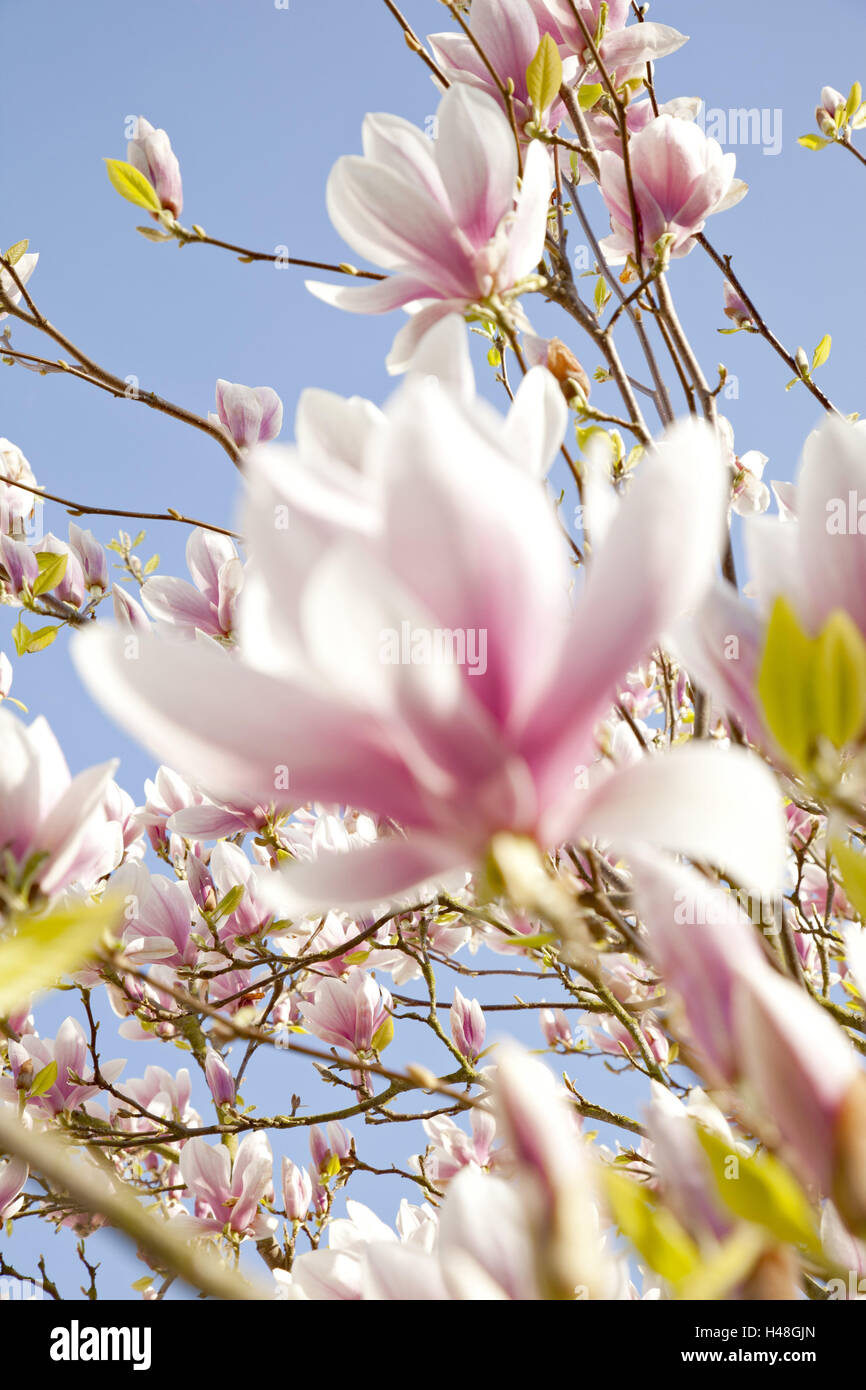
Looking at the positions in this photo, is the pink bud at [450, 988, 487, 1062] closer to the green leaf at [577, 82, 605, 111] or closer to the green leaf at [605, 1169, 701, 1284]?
the green leaf at [577, 82, 605, 111]

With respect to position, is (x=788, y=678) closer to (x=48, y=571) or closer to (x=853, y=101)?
(x=48, y=571)

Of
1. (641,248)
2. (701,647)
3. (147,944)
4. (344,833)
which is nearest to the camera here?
(701,647)

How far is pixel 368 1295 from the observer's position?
0.41 meters

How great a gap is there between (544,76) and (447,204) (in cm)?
39

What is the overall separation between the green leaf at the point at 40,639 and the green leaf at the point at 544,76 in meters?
0.98

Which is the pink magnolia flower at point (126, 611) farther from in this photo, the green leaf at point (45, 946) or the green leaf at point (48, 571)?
the green leaf at point (45, 946)

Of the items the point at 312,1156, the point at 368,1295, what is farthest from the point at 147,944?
the point at 368,1295

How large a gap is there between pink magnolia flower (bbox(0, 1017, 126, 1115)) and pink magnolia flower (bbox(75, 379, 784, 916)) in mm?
1841

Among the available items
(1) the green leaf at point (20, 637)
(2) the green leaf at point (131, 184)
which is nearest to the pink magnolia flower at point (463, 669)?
(2) the green leaf at point (131, 184)

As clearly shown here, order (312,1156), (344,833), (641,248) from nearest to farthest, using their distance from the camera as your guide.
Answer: (641,248) < (344,833) < (312,1156)

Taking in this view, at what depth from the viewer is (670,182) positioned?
1.03 metres

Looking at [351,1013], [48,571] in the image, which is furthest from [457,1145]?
[48,571]
